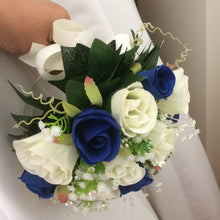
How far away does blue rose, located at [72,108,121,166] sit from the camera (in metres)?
0.41

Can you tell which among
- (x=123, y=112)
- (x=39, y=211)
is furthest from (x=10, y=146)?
(x=123, y=112)

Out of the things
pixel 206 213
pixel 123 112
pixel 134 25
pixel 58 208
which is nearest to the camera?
pixel 123 112

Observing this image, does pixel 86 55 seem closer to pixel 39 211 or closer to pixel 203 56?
pixel 39 211

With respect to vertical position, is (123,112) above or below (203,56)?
above

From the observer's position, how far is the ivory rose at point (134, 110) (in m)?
0.42

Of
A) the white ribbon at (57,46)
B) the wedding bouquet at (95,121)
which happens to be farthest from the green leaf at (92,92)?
the white ribbon at (57,46)

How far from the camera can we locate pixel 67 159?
1.46ft

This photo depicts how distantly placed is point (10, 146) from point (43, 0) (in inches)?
12.1

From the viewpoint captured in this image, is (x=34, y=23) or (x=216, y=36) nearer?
(x=34, y=23)

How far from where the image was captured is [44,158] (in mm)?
430

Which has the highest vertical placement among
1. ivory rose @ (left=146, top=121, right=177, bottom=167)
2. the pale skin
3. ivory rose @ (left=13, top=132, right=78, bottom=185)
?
the pale skin

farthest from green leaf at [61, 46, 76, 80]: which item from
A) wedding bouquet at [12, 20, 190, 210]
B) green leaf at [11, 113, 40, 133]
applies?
green leaf at [11, 113, 40, 133]

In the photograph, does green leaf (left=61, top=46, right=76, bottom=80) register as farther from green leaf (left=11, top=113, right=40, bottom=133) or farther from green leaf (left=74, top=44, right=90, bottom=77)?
green leaf (left=11, top=113, right=40, bottom=133)

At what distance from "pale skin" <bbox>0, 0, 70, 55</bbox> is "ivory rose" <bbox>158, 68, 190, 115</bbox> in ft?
0.88
